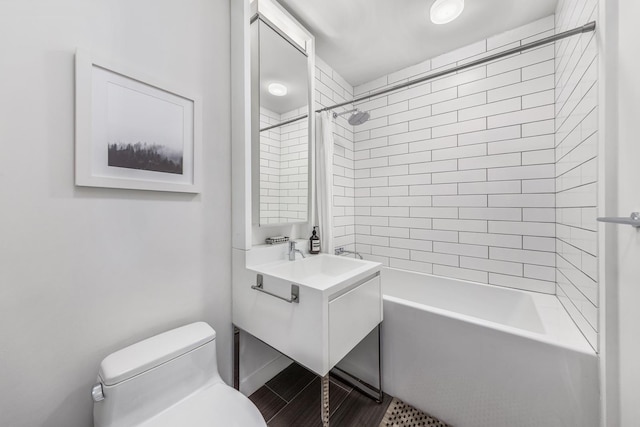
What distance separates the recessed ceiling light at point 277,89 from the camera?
156cm

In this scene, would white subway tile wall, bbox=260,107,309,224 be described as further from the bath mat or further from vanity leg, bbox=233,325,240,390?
the bath mat

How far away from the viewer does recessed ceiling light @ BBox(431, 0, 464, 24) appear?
144cm

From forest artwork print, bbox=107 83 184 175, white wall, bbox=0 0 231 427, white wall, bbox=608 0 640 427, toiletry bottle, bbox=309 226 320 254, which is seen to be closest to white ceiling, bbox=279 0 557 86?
white wall, bbox=0 0 231 427

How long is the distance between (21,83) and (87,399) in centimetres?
118

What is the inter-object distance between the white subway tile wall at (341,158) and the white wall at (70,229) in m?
1.12

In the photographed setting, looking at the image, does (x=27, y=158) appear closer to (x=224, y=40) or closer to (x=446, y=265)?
(x=224, y=40)

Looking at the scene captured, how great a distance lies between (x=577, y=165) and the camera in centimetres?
115

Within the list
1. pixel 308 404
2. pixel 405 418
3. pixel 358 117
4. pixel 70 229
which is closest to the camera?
pixel 70 229

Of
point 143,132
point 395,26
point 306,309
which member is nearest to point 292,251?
point 306,309

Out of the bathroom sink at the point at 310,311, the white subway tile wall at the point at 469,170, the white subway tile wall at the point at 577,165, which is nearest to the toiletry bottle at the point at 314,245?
the bathroom sink at the point at 310,311

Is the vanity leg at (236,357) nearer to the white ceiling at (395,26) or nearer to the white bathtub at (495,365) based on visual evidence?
the white bathtub at (495,365)

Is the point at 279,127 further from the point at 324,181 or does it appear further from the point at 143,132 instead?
the point at 143,132

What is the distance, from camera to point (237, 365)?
1398mm

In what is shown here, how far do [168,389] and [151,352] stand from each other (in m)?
0.17
